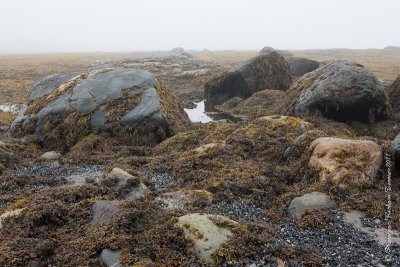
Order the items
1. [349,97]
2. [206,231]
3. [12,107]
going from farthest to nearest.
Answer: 1. [12,107]
2. [349,97]
3. [206,231]

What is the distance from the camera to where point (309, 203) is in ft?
34.9

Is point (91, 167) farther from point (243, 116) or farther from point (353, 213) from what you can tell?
point (243, 116)

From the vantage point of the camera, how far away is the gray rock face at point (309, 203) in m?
10.4

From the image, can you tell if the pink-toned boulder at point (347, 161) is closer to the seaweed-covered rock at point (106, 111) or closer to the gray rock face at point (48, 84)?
the seaweed-covered rock at point (106, 111)

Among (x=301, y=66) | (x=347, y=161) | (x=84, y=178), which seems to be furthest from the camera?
(x=301, y=66)

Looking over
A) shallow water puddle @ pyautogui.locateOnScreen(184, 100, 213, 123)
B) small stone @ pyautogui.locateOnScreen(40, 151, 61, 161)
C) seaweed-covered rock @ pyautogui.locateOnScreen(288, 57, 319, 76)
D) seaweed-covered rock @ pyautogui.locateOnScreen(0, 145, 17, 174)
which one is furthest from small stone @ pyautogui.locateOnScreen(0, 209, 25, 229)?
seaweed-covered rock @ pyautogui.locateOnScreen(288, 57, 319, 76)

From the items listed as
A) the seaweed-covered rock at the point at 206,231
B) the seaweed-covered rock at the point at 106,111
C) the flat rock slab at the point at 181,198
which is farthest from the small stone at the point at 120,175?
the seaweed-covered rock at the point at 106,111

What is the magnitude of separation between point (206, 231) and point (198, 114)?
18.1 meters

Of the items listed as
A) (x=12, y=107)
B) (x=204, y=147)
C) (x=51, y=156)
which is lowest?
(x=12, y=107)

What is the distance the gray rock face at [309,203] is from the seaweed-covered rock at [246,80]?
18.6 meters

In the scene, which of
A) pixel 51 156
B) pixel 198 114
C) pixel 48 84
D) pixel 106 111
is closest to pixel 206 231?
pixel 51 156

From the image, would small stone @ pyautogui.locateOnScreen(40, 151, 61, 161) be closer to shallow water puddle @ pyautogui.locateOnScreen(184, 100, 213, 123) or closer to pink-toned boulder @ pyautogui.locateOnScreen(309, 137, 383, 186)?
pink-toned boulder @ pyautogui.locateOnScreen(309, 137, 383, 186)

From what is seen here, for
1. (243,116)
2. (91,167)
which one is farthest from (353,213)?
(243,116)

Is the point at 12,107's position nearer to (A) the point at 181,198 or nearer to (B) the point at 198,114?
(B) the point at 198,114
